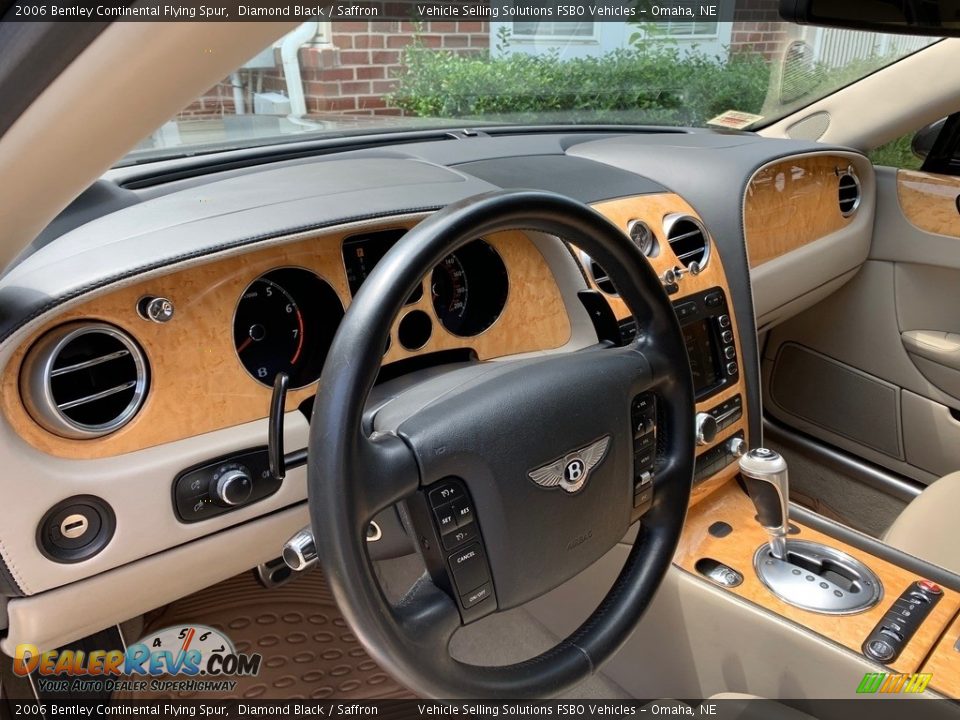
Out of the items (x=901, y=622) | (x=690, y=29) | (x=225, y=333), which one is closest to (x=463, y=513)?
(x=225, y=333)

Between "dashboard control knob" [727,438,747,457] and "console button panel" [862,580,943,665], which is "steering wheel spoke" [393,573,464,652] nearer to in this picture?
"console button panel" [862,580,943,665]

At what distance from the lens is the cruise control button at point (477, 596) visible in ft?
2.82

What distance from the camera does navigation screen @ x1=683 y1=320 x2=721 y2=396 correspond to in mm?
1573

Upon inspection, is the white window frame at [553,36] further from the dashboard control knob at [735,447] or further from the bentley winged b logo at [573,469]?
the bentley winged b logo at [573,469]

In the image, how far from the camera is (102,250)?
37.6 inches

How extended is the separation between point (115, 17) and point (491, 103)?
5.57 ft

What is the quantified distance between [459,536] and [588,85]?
1.72 metres

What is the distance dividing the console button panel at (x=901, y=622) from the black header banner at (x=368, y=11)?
1151 millimetres

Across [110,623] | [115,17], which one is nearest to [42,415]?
[110,623]

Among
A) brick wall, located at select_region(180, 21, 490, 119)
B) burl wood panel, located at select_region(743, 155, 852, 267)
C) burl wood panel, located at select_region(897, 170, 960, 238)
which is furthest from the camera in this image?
burl wood panel, located at select_region(897, 170, 960, 238)

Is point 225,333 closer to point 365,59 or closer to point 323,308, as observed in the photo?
point 323,308

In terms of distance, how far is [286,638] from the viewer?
5.71 ft

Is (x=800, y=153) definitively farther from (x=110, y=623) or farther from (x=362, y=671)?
(x=110, y=623)

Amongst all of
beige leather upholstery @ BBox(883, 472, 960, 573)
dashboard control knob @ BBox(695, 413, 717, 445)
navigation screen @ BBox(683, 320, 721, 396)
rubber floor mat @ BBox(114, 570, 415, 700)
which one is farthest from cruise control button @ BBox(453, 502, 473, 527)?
beige leather upholstery @ BBox(883, 472, 960, 573)
